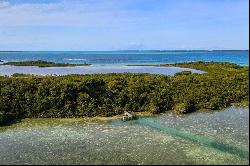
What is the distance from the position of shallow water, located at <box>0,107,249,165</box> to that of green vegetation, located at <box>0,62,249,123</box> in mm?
2320

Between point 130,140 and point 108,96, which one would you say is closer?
point 130,140

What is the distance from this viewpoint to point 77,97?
4228 cm

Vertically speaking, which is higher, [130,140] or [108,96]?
[108,96]

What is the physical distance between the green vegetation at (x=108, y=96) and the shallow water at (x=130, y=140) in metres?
2.32

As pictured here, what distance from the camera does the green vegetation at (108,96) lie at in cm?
4059

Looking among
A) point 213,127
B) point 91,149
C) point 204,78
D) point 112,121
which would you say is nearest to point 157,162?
point 91,149

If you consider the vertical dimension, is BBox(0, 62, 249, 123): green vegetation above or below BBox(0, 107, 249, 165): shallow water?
above

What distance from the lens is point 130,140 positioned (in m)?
30.2

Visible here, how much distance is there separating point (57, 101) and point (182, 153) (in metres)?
18.6

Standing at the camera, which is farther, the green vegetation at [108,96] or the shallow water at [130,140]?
the green vegetation at [108,96]

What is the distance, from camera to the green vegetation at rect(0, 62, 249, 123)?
1598 inches

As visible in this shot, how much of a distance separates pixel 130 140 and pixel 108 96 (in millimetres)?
13563

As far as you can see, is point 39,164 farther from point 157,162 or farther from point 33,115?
point 33,115

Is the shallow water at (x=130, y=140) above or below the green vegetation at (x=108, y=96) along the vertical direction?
below
